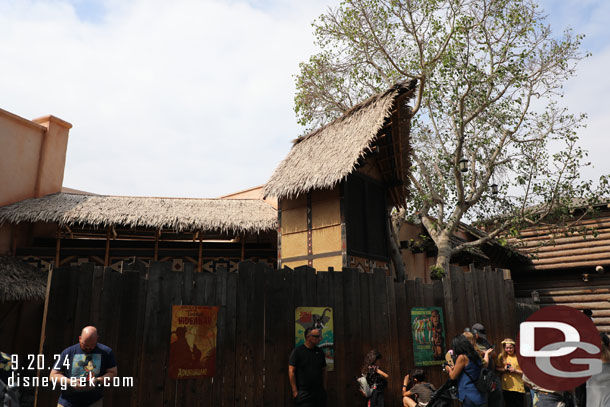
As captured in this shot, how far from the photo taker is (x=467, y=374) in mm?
5238

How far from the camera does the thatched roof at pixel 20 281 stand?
407 inches

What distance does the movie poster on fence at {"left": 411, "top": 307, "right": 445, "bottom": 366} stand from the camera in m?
7.09

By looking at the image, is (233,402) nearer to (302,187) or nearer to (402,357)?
(402,357)

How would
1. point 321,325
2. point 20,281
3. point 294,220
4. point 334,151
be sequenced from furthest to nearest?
point 294,220, point 334,151, point 20,281, point 321,325

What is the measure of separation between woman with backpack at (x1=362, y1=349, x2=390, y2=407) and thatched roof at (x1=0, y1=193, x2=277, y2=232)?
23.5 ft

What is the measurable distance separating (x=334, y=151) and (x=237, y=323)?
6387 mm

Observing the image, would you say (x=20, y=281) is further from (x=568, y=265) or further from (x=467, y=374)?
(x=568, y=265)

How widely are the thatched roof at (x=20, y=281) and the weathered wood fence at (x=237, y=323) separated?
7105 mm

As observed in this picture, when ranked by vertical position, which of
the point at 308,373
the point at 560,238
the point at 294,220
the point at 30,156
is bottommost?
the point at 308,373

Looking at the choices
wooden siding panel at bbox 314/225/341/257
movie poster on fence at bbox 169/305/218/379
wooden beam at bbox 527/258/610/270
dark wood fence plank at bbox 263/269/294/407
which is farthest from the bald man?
wooden beam at bbox 527/258/610/270

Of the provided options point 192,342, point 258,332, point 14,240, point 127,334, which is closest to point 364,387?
point 258,332

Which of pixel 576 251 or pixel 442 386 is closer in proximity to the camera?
pixel 442 386

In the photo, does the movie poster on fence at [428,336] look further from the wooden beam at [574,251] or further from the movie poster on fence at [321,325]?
the wooden beam at [574,251]

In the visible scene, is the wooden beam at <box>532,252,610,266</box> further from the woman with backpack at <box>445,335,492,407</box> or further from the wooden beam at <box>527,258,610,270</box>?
the woman with backpack at <box>445,335,492,407</box>
